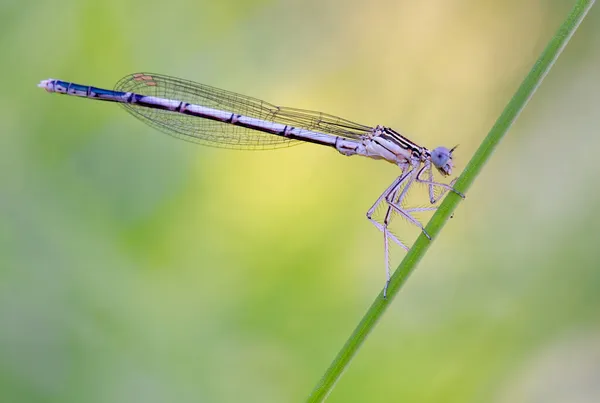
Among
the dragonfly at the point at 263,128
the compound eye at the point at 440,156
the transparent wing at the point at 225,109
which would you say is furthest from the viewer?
the transparent wing at the point at 225,109

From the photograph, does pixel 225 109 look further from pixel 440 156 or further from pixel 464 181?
pixel 464 181

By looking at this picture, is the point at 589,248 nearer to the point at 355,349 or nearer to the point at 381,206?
the point at 381,206

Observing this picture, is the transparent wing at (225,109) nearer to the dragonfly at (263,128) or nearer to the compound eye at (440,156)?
the dragonfly at (263,128)

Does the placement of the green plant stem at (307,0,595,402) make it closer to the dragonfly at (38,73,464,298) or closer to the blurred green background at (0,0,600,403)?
the blurred green background at (0,0,600,403)

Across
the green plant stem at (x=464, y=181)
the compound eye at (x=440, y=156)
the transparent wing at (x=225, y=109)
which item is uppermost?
the compound eye at (x=440, y=156)

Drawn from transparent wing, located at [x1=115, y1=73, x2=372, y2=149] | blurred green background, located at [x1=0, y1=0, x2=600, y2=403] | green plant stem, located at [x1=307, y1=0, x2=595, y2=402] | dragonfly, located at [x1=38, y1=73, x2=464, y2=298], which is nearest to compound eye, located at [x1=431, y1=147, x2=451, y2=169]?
dragonfly, located at [x1=38, y1=73, x2=464, y2=298]

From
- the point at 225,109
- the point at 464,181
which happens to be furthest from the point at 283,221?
the point at 464,181

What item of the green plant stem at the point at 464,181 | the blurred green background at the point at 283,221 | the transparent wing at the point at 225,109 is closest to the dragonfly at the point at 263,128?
the transparent wing at the point at 225,109
